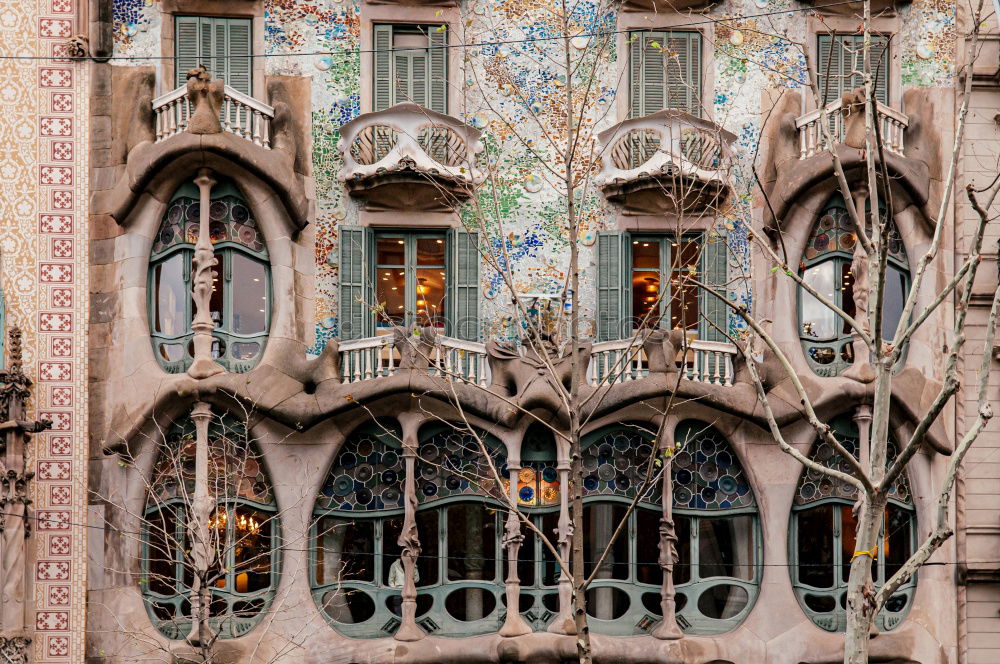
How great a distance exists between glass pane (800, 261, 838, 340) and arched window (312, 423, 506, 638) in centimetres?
466

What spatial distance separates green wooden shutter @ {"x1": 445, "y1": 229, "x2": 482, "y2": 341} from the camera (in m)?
22.5

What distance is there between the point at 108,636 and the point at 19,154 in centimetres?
662

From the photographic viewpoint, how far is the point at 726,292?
2247 centimetres

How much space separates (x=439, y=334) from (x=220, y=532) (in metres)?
3.93

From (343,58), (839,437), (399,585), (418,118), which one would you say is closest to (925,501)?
(839,437)

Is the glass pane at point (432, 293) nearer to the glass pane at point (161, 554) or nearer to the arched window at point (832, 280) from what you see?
the glass pane at point (161, 554)

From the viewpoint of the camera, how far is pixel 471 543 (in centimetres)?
2172

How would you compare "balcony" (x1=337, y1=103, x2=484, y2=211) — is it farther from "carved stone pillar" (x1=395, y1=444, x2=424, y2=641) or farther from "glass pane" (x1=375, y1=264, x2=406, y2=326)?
"carved stone pillar" (x1=395, y1=444, x2=424, y2=641)

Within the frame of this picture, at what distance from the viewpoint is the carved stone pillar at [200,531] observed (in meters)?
18.9

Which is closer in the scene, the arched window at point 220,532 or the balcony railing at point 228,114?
the arched window at point 220,532

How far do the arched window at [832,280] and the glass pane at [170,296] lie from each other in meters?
8.41

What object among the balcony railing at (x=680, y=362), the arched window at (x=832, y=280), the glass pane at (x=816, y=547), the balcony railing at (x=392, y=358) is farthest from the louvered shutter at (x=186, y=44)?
the glass pane at (x=816, y=547)

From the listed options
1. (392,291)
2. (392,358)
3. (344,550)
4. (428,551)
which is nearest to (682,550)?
(428,551)

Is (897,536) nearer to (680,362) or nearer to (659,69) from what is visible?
(680,362)
